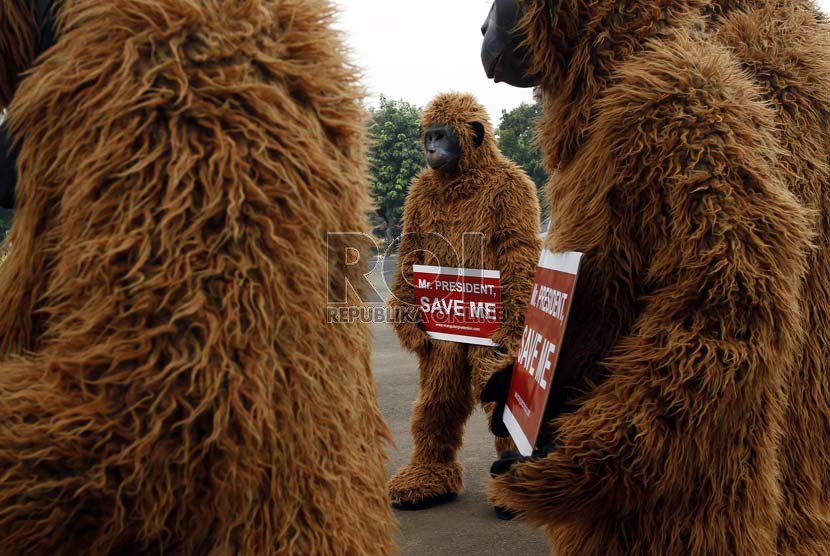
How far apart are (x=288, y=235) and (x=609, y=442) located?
75cm

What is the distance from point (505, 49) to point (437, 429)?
8.62 feet

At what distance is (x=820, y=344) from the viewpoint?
145 centimetres

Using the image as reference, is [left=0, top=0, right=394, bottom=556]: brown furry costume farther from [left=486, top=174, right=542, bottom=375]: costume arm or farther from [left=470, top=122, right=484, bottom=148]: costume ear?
[left=470, top=122, right=484, bottom=148]: costume ear

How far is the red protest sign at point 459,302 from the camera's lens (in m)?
3.77

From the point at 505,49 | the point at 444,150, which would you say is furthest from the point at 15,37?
the point at 444,150

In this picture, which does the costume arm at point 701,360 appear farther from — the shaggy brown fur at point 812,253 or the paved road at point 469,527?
the paved road at point 469,527

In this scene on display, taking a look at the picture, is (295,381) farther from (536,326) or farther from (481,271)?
(481,271)

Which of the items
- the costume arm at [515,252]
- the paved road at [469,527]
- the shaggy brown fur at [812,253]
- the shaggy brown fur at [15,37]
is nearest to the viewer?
the shaggy brown fur at [15,37]

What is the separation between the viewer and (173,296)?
34.9 inches

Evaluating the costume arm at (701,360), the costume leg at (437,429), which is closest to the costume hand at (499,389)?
the costume arm at (701,360)

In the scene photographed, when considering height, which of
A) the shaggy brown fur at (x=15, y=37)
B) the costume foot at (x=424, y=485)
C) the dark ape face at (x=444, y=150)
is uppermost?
the dark ape face at (x=444, y=150)

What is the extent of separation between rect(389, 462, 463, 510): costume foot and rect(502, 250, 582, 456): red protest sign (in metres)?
2.14

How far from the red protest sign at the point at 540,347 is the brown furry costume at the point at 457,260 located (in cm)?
185

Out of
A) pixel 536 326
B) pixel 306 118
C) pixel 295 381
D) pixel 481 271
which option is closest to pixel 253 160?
pixel 306 118
